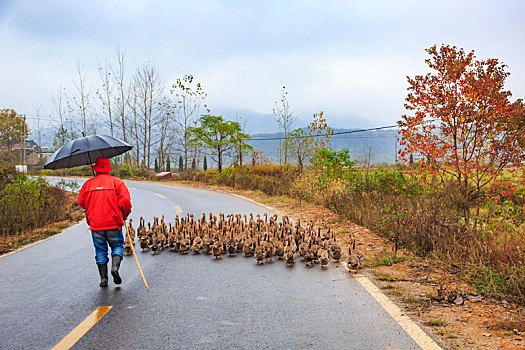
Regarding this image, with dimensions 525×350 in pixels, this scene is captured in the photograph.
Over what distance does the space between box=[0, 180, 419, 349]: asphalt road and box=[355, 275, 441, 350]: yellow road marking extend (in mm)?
83

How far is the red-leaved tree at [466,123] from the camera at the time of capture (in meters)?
7.98

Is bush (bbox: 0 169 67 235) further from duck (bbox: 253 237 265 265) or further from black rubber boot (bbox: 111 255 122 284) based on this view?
duck (bbox: 253 237 265 265)

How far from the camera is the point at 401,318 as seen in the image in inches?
176

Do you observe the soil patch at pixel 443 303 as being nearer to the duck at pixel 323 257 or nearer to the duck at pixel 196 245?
the duck at pixel 323 257

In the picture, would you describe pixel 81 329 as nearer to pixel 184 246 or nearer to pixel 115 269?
pixel 115 269

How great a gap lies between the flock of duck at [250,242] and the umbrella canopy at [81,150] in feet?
6.70

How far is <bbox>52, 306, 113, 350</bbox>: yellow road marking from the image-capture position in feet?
12.8

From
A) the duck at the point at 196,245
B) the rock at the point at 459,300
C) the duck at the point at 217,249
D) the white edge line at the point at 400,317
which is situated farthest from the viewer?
the duck at the point at 196,245

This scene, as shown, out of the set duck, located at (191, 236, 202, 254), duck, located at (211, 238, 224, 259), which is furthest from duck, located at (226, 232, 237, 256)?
duck, located at (191, 236, 202, 254)

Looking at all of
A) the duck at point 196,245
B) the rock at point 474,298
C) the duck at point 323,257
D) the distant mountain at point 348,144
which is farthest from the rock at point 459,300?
the distant mountain at point 348,144

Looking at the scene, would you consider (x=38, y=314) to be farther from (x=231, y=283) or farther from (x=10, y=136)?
(x=10, y=136)

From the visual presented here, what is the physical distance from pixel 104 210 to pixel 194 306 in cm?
190

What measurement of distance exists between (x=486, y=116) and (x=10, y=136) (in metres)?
75.1

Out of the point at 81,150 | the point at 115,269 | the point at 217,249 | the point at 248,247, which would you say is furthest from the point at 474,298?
the point at 81,150
